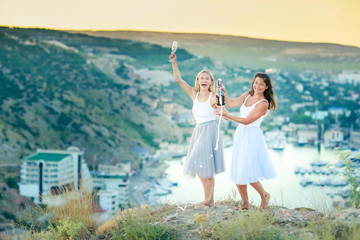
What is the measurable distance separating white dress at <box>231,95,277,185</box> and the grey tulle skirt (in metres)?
0.25

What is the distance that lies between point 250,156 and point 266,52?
36.4 m

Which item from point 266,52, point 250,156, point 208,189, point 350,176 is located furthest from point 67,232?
point 266,52

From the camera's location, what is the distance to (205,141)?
3.80 metres

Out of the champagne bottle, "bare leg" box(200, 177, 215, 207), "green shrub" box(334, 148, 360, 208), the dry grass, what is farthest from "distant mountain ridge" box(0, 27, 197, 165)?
"green shrub" box(334, 148, 360, 208)

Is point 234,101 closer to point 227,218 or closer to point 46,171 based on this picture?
point 227,218

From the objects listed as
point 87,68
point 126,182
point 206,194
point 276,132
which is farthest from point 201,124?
point 87,68

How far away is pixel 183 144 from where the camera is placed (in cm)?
3803

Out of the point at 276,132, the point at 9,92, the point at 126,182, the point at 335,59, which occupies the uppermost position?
the point at 335,59

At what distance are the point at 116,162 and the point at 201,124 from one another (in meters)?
34.0

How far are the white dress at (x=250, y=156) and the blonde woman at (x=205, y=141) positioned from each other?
25 centimetres

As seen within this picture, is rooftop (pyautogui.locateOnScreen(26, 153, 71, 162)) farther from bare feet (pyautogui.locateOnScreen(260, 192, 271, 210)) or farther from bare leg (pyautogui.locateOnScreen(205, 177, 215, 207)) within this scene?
bare feet (pyautogui.locateOnScreen(260, 192, 271, 210))

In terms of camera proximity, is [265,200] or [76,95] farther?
[76,95]

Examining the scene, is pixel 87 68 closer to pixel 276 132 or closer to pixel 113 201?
pixel 276 132

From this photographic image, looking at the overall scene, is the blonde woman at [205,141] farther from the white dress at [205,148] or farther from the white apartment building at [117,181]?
the white apartment building at [117,181]
